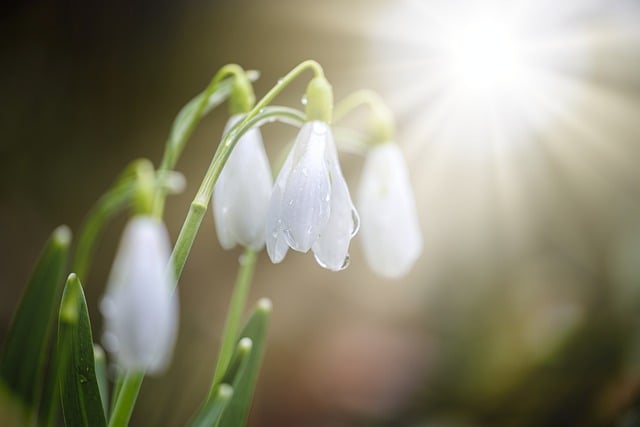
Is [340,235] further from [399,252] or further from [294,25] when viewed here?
[294,25]

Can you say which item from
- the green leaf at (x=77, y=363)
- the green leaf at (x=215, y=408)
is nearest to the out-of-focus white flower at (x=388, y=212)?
the green leaf at (x=215, y=408)

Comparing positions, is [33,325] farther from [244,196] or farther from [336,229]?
[336,229]

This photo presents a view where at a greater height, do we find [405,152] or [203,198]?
[405,152]

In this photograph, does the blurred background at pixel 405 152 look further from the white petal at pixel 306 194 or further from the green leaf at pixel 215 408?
the white petal at pixel 306 194

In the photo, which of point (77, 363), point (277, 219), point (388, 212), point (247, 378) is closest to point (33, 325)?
point (77, 363)

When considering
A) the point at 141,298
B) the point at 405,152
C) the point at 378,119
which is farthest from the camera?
the point at 405,152

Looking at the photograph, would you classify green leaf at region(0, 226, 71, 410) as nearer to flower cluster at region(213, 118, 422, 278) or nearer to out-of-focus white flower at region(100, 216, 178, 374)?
flower cluster at region(213, 118, 422, 278)
